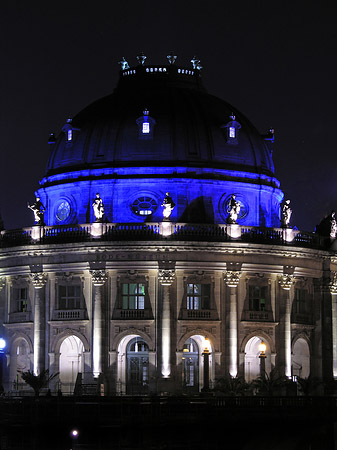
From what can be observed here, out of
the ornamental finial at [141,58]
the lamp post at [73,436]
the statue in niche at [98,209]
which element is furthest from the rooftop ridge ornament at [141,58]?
the lamp post at [73,436]

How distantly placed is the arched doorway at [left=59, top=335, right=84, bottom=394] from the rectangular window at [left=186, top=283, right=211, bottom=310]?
9.07 metres

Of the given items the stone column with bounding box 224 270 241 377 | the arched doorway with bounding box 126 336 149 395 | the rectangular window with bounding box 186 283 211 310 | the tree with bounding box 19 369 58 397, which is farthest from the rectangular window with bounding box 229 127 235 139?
the tree with bounding box 19 369 58 397

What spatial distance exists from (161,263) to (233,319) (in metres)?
6.65

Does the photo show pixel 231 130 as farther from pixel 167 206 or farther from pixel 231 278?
pixel 231 278

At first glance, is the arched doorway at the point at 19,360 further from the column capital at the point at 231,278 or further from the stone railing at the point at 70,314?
the column capital at the point at 231,278

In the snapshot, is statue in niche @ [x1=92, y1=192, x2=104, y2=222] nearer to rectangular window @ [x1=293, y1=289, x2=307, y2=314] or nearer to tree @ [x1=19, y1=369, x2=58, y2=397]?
tree @ [x1=19, y1=369, x2=58, y2=397]

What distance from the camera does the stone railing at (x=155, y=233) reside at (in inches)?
3794

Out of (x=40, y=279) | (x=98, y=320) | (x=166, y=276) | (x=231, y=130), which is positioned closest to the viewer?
(x=166, y=276)

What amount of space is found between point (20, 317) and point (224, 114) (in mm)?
23225

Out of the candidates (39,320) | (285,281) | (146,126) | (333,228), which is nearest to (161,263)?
(285,281)

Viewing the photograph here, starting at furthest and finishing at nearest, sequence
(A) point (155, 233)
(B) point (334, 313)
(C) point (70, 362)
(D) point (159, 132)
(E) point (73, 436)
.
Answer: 1. (B) point (334, 313)
2. (D) point (159, 132)
3. (C) point (70, 362)
4. (A) point (155, 233)
5. (E) point (73, 436)

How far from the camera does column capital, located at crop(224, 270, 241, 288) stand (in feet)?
318

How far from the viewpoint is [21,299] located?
101125 millimetres

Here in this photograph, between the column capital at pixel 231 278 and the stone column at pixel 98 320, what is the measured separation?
8.75 metres
